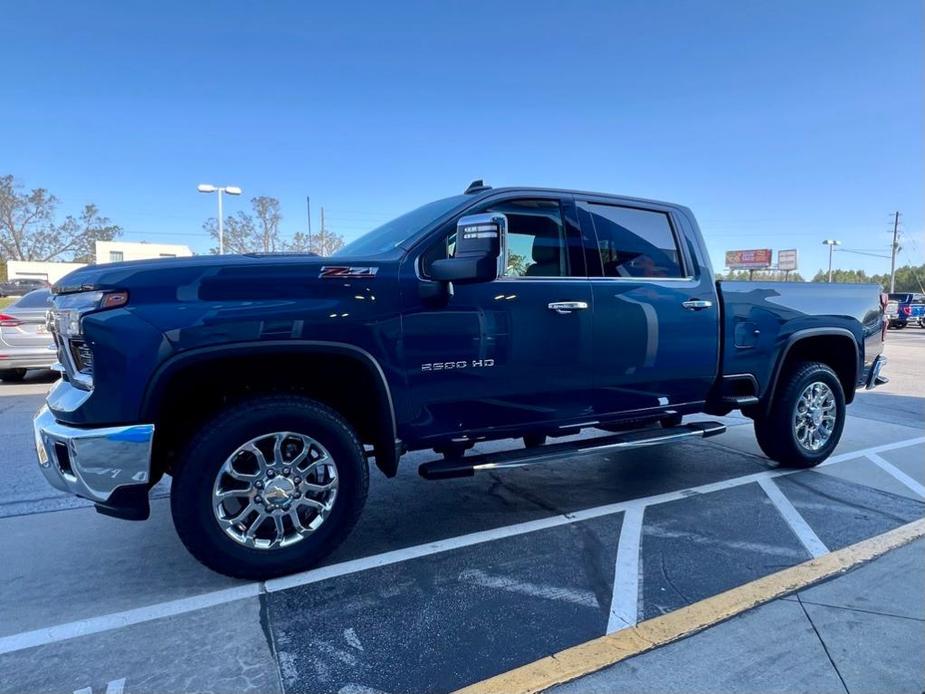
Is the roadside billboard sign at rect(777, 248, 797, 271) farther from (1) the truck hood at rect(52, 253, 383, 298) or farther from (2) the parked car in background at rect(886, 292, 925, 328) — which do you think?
(1) the truck hood at rect(52, 253, 383, 298)

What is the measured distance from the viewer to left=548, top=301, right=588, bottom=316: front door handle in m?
3.56

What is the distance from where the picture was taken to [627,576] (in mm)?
3076

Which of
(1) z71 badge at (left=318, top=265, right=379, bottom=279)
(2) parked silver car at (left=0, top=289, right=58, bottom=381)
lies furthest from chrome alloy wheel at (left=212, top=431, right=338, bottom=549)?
(2) parked silver car at (left=0, top=289, right=58, bottom=381)

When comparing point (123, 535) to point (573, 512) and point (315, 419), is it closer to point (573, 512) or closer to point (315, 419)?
point (315, 419)

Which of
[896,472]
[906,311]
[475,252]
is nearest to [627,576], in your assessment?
[475,252]

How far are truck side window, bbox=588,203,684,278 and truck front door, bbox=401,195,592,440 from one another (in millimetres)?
254

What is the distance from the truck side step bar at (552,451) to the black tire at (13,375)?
31.2 ft

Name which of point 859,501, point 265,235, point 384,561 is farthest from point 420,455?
point 265,235

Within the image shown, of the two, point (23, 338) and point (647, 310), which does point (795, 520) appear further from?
point (23, 338)

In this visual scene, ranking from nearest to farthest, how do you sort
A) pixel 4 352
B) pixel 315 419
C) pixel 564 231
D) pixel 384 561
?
1. pixel 315 419
2. pixel 384 561
3. pixel 564 231
4. pixel 4 352

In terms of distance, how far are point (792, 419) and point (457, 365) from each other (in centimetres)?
320

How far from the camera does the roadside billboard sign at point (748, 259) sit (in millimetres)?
79000

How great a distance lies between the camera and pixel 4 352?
8.65 meters

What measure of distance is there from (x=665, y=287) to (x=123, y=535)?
156 inches
